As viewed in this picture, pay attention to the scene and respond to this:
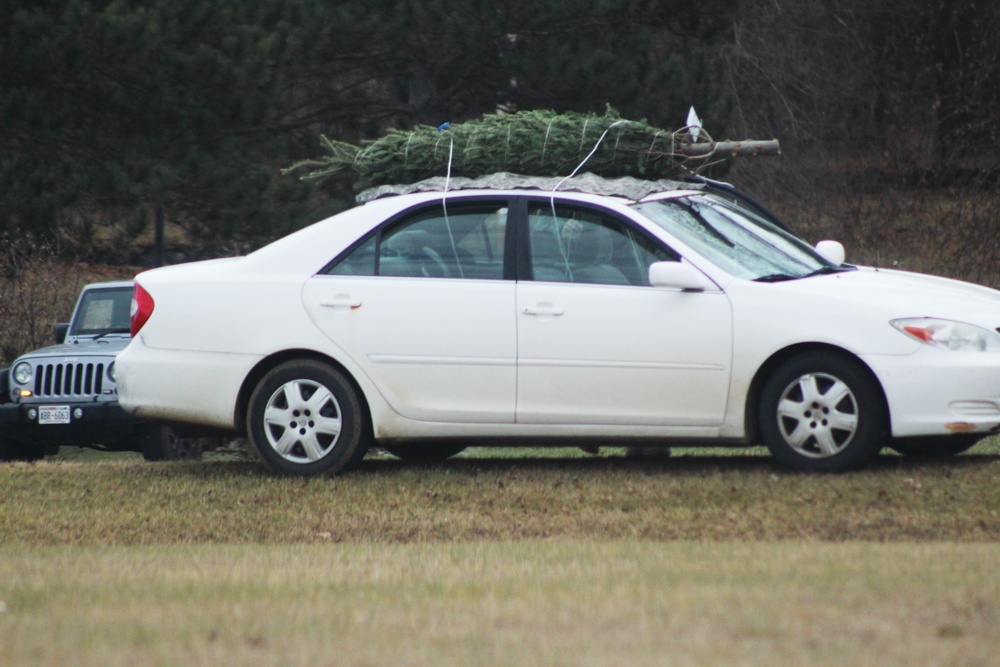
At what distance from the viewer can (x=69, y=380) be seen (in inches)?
486

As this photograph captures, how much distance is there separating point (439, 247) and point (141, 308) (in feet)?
5.81

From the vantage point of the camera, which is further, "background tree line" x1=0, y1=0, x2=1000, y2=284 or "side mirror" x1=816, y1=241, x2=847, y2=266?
"background tree line" x1=0, y1=0, x2=1000, y2=284

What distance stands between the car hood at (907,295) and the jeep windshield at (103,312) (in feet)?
24.8

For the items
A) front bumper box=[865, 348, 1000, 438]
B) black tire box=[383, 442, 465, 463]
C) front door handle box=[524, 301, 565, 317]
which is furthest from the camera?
black tire box=[383, 442, 465, 463]

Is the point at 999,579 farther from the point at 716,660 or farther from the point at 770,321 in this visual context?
the point at 770,321

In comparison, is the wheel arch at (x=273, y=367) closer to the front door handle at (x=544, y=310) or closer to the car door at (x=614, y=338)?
the car door at (x=614, y=338)

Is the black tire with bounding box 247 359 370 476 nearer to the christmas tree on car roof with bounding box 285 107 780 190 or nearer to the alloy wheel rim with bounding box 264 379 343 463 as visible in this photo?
the alloy wheel rim with bounding box 264 379 343 463

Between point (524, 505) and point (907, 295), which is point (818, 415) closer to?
point (907, 295)

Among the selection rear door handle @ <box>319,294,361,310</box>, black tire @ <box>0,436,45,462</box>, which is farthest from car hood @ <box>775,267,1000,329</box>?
black tire @ <box>0,436,45,462</box>

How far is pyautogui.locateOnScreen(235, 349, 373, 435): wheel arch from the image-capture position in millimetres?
7980

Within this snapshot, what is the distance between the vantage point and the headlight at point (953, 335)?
23.8 feet

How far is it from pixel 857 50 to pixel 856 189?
16.1ft

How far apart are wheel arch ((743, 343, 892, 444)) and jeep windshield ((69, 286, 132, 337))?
24.2 feet

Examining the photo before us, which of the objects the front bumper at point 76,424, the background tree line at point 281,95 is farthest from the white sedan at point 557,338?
the background tree line at point 281,95
